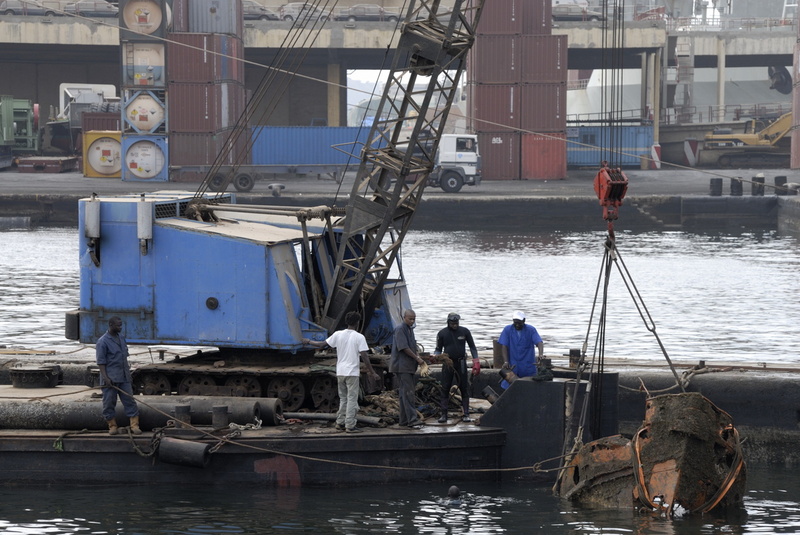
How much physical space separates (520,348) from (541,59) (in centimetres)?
4479

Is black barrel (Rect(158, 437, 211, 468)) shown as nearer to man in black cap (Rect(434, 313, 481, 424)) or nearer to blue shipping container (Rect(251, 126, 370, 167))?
man in black cap (Rect(434, 313, 481, 424))

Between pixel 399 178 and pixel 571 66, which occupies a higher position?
pixel 571 66

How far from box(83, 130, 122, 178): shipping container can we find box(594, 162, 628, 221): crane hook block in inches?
1777

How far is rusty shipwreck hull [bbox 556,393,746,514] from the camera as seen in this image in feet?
43.5

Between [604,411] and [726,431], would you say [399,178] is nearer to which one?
[604,411]

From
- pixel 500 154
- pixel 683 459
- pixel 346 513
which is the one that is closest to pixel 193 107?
pixel 500 154

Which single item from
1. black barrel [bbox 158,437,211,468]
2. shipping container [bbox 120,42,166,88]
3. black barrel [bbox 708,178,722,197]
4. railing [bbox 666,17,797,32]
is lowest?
black barrel [bbox 158,437,211,468]

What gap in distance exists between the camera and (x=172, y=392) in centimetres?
1598

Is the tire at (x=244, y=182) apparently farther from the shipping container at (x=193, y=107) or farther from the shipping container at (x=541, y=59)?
the shipping container at (x=541, y=59)

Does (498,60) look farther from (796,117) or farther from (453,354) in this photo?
(453,354)

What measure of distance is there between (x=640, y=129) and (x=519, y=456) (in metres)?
54.2

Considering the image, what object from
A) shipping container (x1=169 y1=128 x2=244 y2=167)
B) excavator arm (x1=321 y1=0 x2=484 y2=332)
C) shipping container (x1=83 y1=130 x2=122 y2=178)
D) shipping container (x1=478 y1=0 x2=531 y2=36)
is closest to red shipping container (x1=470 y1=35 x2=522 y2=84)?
shipping container (x1=478 y1=0 x2=531 y2=36)

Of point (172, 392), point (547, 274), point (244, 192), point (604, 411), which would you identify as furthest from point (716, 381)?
point (244, 192)

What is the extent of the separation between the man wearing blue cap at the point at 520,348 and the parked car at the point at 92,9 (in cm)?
5879
